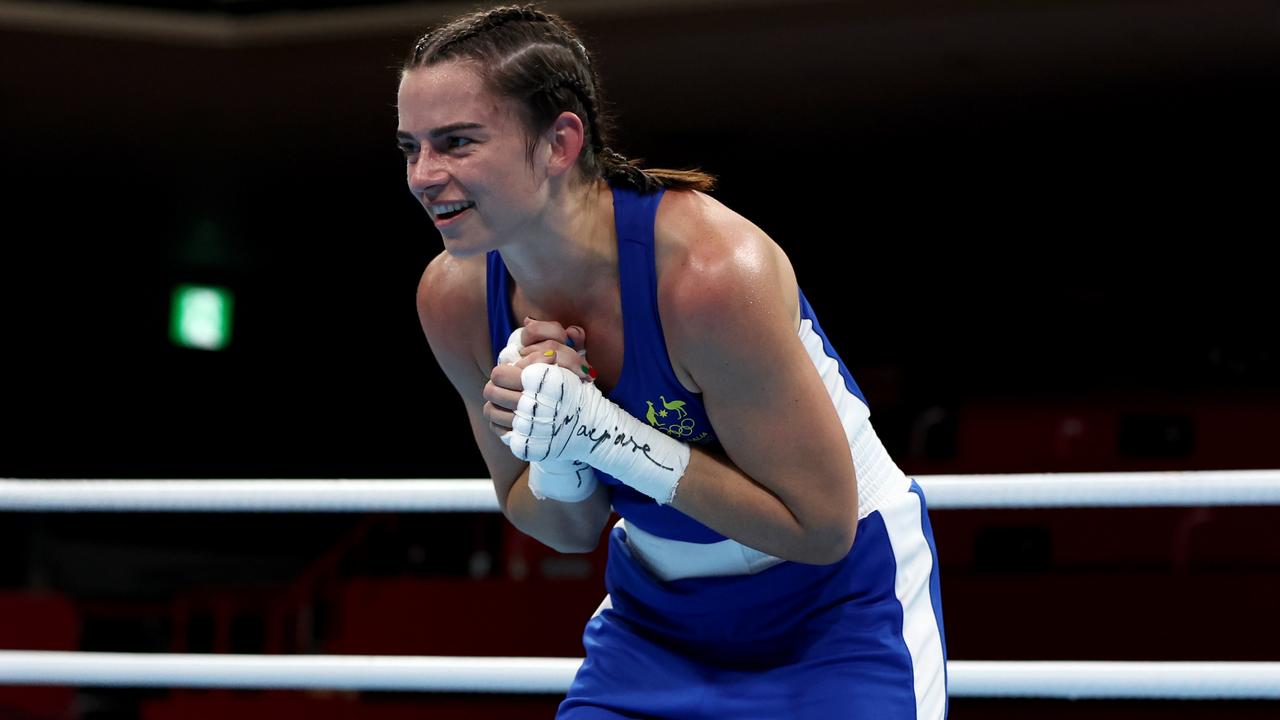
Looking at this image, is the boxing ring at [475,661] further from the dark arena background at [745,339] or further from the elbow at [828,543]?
the dark arena background at [745,339]

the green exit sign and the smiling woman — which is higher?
the smiling woman

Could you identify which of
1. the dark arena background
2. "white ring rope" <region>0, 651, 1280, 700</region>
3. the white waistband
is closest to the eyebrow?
the white waistband

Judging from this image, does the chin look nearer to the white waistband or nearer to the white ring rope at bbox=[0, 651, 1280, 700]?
the white waistband

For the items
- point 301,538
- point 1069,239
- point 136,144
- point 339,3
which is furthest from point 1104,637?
point 301,538

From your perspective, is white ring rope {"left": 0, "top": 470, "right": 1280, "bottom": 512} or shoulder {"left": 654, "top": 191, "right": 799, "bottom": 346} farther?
white ring rope {"left": 0, "top": 470, "right": 1280, "bottom": 512}

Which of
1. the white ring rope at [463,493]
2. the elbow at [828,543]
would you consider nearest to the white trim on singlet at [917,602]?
the elbow at [828,543]

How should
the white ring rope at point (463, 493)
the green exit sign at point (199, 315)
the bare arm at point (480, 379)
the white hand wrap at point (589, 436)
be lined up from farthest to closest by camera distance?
the green exit sign at point (199, 315) < the white ring rope at point (463, 493) < the bare arm at point (480, 379) < the white hand wrap at point (589, 436)

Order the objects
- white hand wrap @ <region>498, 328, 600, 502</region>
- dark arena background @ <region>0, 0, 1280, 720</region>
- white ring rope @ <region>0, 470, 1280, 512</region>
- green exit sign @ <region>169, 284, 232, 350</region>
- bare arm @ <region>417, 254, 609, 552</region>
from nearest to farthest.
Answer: white hand wrap @ <region>498, 328, 600, 502</region> → bare arm @ <region>417, 254, 609, 552</region> → white ring rope @ <region>0, 470, 1280, 512</region> → dark arena background @ <region>0, 0, 1280, 720</region> → green exit sign @ <region>169, 284, 232, 350</region>

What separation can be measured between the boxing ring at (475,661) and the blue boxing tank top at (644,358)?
33 centimetres

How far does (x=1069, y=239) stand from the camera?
→ 7.79 meters

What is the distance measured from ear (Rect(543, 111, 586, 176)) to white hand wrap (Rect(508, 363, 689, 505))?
198 millimetres

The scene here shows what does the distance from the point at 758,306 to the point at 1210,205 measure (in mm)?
7141

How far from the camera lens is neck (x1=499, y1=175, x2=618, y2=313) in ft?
4.13

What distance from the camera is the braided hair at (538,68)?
3.92 feet
